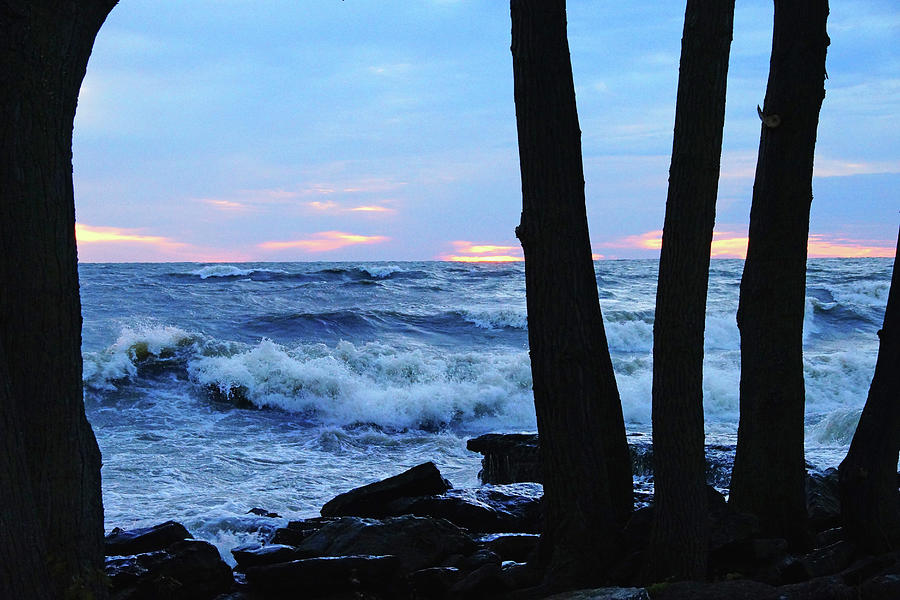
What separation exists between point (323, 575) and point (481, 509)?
2.02m

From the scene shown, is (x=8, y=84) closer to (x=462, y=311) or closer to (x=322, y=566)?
(x=322, y=566)

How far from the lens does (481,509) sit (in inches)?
252

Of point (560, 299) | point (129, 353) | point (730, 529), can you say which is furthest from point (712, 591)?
point (129, 353)

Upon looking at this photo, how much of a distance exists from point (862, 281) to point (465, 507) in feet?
120

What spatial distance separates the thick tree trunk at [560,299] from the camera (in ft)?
13.8

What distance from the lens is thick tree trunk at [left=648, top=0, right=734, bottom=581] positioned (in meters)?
3.84

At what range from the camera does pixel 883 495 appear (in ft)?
15.2

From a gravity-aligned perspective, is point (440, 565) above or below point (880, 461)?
below

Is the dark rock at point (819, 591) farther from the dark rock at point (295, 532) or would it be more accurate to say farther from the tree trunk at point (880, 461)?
the dark rock at point (295, 532)

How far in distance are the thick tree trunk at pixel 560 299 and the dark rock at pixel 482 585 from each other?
30 cm

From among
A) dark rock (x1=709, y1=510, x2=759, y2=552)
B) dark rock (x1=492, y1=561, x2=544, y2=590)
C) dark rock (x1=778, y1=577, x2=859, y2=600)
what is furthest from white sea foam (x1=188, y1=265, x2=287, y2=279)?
dark rock (x1=778, y1=577, x2=859, y2=600)

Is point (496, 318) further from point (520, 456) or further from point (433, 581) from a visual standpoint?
point (433, 581)

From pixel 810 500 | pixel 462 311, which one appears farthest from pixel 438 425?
pixel 462 311

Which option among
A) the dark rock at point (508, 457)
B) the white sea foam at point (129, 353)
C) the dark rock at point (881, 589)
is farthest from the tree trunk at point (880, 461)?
the white sea foam at point (129, 353)
